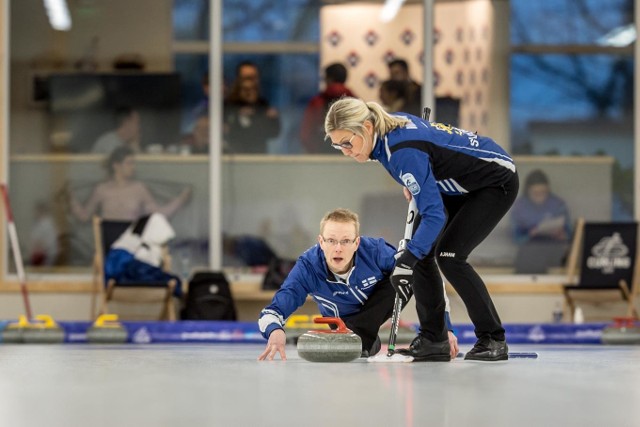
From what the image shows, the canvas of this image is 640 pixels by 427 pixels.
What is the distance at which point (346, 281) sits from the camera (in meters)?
5.27

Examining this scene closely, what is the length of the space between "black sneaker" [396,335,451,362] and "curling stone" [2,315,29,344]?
11.7ft

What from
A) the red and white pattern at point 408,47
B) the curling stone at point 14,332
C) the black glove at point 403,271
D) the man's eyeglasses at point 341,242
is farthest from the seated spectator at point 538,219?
the black glove at point 403,271

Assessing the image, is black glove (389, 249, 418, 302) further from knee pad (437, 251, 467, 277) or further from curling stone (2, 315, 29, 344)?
curling stone (2, 315, 29, 344)

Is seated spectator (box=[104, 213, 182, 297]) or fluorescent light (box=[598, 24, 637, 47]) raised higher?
fluorescent light (box=[598, 24, 637, 47])

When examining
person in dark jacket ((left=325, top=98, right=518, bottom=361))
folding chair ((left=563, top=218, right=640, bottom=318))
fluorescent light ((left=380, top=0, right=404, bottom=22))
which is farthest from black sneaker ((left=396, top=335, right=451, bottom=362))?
fluorescent light ((left=380, top=0, right=404, bottom=22))

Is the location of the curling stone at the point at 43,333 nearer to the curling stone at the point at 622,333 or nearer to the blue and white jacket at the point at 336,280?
the blue and white jacket at the point at 336,280

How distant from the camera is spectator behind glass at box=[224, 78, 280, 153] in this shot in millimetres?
10164

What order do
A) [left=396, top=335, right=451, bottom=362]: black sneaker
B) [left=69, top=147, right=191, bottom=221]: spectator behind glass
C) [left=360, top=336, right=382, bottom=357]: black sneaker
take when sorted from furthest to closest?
1. [left=69, top=147, right=191, bottom=221]: spectator behind glass
2. [left=360, top=336, right=382, bottom=357]: black sneaker
3. [left=396, top=335, right=451, bottom=362]: black sneaker

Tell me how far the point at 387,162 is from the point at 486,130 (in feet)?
18.9

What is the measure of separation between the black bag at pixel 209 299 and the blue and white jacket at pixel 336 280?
148 inches

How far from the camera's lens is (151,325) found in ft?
27.1

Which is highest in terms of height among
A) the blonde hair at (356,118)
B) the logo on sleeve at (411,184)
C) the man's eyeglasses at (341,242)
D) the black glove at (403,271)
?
the blonde hair at (356,118)

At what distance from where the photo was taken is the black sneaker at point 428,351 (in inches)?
188

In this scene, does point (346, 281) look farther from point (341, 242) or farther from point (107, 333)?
point (107, 333)
